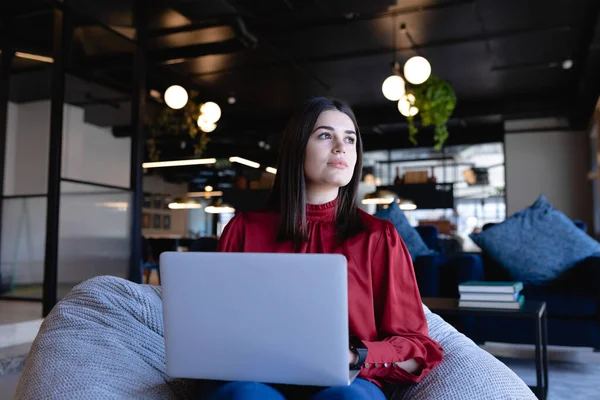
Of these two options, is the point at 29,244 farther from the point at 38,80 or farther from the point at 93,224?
the point at 38,80

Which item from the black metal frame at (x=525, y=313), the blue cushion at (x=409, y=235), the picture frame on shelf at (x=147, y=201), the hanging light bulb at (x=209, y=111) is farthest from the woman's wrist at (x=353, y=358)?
the picture frame on shelf at (x=147, y=201)

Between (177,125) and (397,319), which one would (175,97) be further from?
(397,319)

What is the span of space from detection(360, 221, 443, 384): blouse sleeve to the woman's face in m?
0.20

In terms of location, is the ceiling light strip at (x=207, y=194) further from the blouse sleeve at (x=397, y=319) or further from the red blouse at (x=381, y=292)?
the blouse sleeve at (x=397, y=319)

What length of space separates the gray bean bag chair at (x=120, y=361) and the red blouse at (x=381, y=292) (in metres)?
0.12

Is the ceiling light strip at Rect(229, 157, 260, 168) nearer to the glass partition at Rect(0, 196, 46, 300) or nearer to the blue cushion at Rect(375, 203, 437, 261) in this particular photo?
the glass partition at Rect(0, 196, 46, 300)

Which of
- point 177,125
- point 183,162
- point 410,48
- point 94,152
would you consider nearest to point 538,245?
point 410,48

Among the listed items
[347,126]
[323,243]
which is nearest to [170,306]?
[323,243]

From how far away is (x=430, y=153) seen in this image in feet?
52.7

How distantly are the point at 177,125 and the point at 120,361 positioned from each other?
902 centimetres

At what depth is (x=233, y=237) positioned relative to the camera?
1.69 metres

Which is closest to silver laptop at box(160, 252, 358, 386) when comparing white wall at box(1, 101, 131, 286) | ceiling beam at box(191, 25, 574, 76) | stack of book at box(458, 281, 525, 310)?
stack of book at box(458, 281, 525, 310)

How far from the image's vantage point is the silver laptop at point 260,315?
112cm

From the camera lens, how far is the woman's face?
5.26 feet
